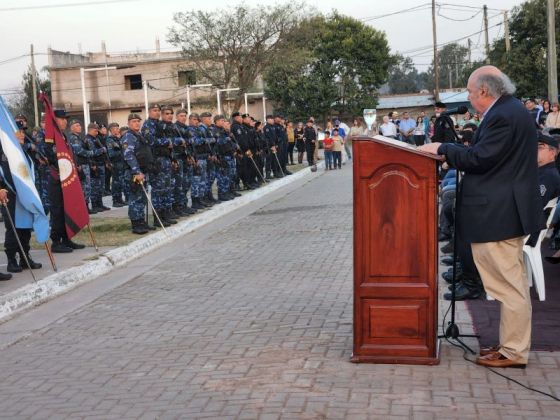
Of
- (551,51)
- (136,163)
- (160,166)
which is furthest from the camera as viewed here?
(551,51)

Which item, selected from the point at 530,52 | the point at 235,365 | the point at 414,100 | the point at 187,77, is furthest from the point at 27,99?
the point at 235,365

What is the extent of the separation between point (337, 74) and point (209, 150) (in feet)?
126

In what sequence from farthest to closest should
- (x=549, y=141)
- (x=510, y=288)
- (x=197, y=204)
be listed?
(x=197, y=204)
(x=549, y=141)
(x=510, y=288)

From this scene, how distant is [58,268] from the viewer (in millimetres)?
9594

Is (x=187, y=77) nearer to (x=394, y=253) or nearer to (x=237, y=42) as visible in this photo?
(x=237, y=42)

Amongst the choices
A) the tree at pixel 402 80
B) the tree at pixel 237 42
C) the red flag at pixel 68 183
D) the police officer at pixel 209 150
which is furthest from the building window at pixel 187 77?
the tree at pixel 402 80

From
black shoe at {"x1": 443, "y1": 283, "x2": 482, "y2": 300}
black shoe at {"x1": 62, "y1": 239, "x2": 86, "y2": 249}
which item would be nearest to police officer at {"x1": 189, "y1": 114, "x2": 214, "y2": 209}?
black shoe at {"x1": 62, "y1": 239, "x2": 86, "y2": 249}

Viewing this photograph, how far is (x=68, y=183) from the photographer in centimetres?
1041

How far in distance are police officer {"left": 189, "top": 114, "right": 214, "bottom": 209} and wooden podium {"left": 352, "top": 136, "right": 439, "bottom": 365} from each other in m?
10.4

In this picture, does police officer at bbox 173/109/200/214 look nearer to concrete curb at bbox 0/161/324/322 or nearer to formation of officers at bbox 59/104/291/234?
formation of officers at bbox 59/104/291/234

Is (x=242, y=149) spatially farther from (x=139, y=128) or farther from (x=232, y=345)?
(x=232, y=345)

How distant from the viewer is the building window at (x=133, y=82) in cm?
6188

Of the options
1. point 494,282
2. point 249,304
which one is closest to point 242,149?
point 249,304

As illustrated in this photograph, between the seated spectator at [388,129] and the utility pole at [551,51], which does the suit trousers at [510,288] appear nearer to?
the seated spectator at [388,129]
